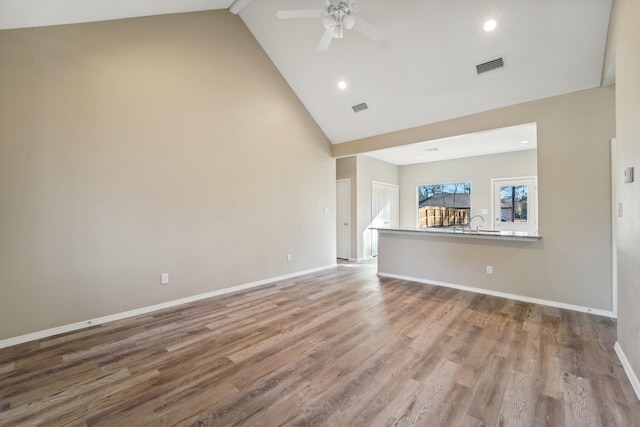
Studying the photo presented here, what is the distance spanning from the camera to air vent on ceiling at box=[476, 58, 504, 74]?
3.26m

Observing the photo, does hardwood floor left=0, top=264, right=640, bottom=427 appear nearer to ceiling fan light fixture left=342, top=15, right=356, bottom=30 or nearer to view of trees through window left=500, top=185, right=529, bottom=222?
ceiling fan light fixture left=342, top=15, right=356, bottom=30

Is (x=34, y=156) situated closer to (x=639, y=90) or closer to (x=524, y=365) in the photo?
(x=524, y=365)

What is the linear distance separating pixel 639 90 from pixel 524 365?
2.09 meters

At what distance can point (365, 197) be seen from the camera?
685 cm

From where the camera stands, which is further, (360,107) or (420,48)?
(360,107)

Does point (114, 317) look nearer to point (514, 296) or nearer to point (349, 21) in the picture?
point (349, 21)

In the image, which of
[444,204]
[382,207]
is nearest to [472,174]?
[444,204]

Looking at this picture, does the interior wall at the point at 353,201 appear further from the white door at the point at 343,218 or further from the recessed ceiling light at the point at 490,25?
the recessed ceiling light at the point at 490,25

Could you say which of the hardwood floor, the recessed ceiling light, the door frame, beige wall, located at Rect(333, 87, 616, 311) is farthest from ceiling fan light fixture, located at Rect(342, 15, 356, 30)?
the door frame

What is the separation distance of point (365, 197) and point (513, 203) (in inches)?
144

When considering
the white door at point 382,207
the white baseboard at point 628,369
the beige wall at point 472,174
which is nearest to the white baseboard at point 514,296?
the white baseboard at point 628,369

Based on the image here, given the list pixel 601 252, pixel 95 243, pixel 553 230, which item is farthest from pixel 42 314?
pixel 601 252

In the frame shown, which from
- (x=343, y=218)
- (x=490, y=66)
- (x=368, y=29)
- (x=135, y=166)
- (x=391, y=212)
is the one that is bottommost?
(x=343, y=218)

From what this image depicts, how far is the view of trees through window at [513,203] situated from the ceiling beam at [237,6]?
6.85 m
